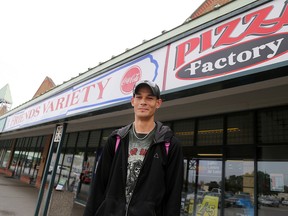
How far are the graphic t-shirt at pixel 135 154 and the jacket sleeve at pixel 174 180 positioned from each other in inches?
7.2

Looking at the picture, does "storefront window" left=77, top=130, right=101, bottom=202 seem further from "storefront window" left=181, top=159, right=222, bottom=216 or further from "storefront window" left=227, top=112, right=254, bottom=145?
"storefront window" left=227, top=112, right=254, bottom=145

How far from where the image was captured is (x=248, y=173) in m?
5.13

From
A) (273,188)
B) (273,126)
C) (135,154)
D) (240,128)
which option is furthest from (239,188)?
(135,154)

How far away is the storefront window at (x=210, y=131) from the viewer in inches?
233

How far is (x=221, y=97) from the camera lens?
16.2ft

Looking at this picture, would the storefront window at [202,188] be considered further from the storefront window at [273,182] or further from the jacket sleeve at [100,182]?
the jacket sleeve at [100,182]

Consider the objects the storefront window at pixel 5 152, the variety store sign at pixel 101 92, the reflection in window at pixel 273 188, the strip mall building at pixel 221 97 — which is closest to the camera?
the strip mall building at pixel 221 97

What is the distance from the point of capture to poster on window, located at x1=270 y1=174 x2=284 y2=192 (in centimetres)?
464

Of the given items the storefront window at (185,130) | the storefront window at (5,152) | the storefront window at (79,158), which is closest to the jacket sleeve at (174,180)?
the storefront window at (185,130)

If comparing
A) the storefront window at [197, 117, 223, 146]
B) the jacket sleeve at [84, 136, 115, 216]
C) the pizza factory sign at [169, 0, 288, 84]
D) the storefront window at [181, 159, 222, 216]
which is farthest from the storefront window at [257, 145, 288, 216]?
the jacket sleeve at [84, 136, 115, 216]

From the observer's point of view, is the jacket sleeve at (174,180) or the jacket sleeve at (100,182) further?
the jacket sleeve at (100,182)

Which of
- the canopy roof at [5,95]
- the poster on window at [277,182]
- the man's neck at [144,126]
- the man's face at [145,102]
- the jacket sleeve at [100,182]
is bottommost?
the jacket sleeve at [100,182]

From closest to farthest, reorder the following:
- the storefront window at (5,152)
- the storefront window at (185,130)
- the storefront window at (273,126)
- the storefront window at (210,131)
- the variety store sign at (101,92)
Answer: the storefront window at (273,126) → the variety store sign at (101,92) → the storefront window at (210,131) → the storefront window at (185,130) → the storefront window at (5,152)

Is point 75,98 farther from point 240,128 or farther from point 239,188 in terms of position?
point 239,188
